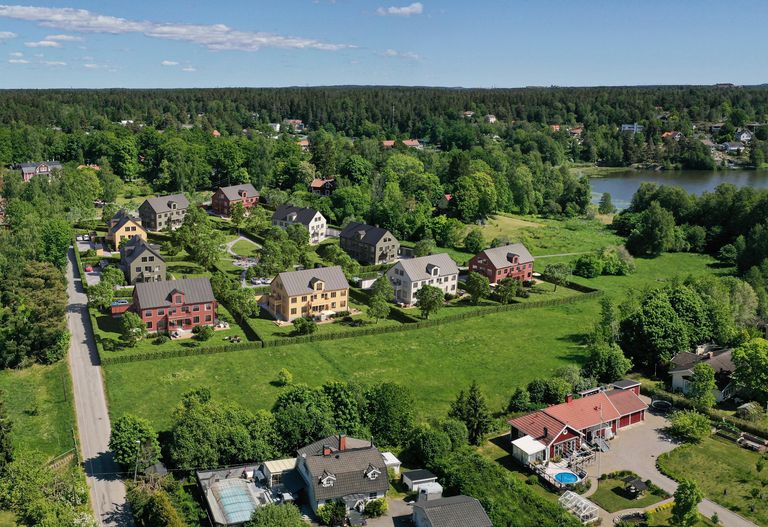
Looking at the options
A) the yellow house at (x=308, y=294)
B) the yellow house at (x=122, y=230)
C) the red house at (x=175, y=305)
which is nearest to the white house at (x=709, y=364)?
the yellow house at (x=308, y=294)

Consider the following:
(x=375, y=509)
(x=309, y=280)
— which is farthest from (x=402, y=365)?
(x=375, y=509)

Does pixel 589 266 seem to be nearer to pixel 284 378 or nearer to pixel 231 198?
pixel 284 378

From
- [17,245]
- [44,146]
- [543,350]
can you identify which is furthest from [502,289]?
[44,146]

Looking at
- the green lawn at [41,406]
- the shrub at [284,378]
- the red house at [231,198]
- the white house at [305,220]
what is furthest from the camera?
the red house at [231,198]

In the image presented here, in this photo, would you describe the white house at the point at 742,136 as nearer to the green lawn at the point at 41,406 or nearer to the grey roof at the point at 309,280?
the grey roof at the point at 309,280

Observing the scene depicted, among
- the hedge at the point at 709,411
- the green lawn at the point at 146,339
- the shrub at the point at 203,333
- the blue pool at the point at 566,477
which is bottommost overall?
the blue pool at the point at 566,477
